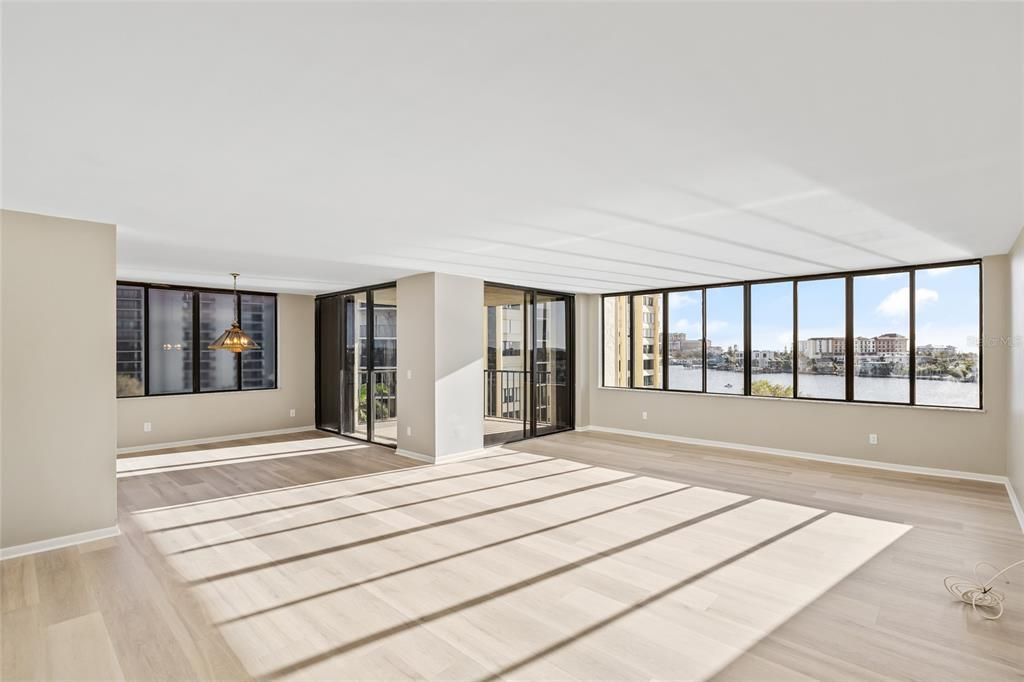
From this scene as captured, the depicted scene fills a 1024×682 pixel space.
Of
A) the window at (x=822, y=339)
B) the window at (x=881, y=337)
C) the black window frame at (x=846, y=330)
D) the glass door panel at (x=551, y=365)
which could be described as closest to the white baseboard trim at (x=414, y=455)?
the glass door panel at (x=551, y=365)

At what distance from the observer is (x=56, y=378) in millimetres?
3762

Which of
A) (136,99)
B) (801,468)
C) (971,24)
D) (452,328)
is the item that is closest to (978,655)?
(971,24)

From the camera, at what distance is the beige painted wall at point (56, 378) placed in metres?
3.60

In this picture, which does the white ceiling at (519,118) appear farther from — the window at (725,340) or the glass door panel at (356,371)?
the glass door panel at (356,371)

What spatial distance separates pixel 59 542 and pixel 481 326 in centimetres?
465

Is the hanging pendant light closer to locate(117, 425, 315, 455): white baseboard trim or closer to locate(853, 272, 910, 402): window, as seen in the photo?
locate(117, 425, 315, 455): white baseboard trim

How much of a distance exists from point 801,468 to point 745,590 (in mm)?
3605

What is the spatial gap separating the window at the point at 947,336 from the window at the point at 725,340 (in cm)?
200

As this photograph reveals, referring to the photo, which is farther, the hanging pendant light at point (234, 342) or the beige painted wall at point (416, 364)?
the hanging pendant light at point (234, 342)

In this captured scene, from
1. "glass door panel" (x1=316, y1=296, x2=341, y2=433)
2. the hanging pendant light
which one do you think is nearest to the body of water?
"glass door panel" (x1=316, y1=296, x2=341, y2=433)

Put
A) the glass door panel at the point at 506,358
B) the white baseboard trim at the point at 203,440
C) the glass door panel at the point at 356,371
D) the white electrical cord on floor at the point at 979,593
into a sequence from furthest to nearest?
the glass door panel at the point at 506,358 → the glass door panel at the point at 356,371 → the white baseboard trim at the point at 203,440 → the white electrical cord on floor at the point at 979,593

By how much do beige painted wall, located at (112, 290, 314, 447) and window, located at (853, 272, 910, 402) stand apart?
27.0 ft

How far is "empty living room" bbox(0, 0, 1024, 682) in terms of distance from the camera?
1711 mm

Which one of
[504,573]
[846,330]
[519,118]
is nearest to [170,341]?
[504,573]
